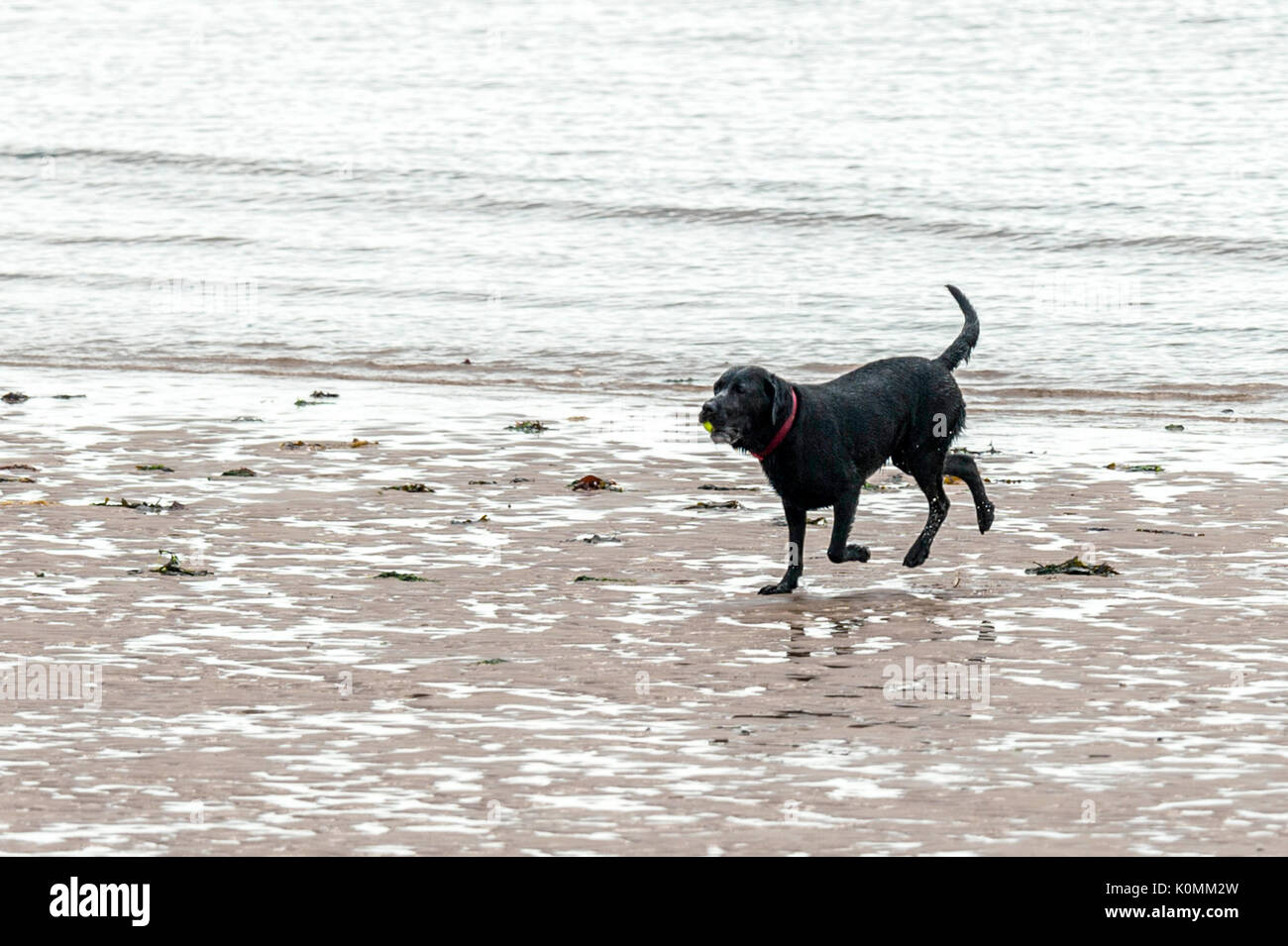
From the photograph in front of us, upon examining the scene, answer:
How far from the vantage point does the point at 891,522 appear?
10516 millimetres

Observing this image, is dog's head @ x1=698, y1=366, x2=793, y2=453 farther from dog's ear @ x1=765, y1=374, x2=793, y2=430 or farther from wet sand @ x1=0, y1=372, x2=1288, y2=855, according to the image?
wet sand @ x1=0, y1=372, x2=1288, y2=855

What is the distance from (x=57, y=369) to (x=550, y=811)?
41.8 feet

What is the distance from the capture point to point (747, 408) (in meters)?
8.58

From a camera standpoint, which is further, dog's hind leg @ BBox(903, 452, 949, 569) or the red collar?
dog's hind leg @ BBox(903, 452, 949, 569)

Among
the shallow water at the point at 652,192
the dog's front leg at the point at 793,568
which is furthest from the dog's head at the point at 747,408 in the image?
the shallow water at the point at 652,192

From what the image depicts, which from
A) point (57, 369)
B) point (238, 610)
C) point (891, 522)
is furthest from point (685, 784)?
point (57, 369)

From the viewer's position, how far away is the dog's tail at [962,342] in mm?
10078

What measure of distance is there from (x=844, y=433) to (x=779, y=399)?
1.95 feet

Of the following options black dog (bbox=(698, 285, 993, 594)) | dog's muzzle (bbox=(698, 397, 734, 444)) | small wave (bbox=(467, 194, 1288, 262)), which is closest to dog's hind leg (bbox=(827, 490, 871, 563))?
black dog (bbox=(698, 285, 993, 594))

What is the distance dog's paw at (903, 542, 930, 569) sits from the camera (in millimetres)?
9344

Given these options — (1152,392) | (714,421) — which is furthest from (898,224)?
(714,421)

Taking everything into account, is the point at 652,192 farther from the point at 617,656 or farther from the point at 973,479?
the point at 617,656

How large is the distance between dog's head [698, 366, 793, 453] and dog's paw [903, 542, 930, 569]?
1.09 meters

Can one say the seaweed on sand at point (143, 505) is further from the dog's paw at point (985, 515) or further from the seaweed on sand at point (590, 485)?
the dog's paw at point (985, 515)
